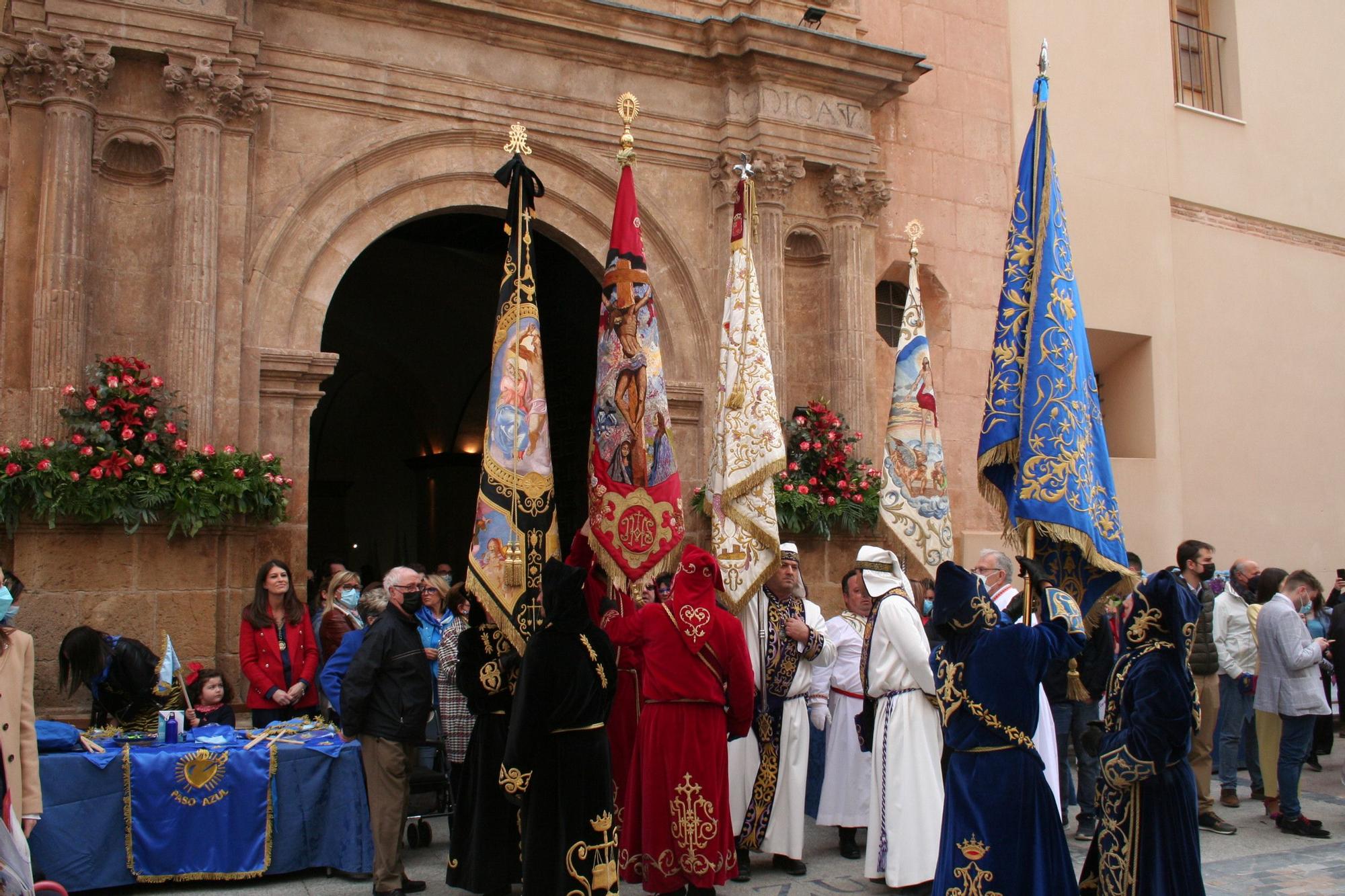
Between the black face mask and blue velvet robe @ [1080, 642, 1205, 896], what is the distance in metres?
3.39

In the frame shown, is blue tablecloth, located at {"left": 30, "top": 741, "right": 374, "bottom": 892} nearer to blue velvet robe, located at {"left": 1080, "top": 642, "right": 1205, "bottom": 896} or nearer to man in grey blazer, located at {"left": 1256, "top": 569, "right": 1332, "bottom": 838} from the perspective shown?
blue velvet robe, located at {"left": 1080, "top": 642, "right": 1205, "bottom": 896}

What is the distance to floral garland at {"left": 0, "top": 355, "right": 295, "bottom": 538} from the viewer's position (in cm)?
794

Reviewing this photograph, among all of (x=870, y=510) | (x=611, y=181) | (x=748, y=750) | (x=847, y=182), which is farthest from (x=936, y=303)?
(x=748, y=750)

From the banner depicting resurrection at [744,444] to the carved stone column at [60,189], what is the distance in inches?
171

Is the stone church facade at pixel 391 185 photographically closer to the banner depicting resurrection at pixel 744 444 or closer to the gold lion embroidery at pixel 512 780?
the banner depicting resurrection at pixel 744 444

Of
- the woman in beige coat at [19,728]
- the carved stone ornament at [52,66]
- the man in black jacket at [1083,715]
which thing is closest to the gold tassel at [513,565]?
the woman in beige coat at [19,728]

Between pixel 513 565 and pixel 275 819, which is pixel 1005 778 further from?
pixel 275 819

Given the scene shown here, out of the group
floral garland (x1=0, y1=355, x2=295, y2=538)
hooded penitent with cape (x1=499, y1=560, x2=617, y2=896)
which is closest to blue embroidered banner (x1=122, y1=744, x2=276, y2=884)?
hooded penitent with cape (x1=499, y1=560, x2=617, y2=896)

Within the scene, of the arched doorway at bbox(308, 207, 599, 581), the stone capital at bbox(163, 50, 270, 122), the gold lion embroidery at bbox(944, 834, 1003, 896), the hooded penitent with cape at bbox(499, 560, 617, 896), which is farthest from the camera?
the arched doorway at bbox(308, 207, 599, 581)

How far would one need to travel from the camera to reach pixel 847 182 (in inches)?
445

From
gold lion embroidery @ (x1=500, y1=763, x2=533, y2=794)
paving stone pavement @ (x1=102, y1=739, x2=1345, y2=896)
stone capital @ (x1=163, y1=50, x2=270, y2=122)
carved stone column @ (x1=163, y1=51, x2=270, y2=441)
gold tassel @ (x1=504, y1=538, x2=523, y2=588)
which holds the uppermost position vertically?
stone capital @ (x1=163, y1=50, x2=270, y2=122)

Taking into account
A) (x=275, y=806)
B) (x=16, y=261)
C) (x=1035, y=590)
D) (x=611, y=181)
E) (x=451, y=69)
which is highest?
(x=451, y=69)

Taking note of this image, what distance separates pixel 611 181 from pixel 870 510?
3.58 m

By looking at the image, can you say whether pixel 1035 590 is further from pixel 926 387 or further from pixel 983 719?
pixel 926 387
